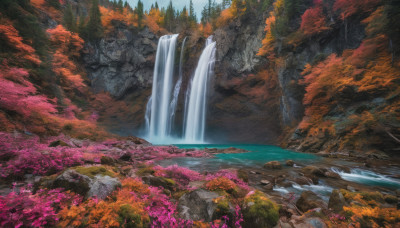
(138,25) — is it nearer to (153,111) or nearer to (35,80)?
(153,111)

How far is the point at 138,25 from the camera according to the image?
41.0 m

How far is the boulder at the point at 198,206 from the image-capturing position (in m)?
3.37

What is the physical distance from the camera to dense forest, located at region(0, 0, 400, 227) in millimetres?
3428

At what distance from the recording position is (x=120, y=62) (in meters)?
37.8

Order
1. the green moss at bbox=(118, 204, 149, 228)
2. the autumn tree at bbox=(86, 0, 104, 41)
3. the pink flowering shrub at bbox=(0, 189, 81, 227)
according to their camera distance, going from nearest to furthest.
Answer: the pink flowering shrub at bbox=(0, 189, 81, 227)
the green moss at bbox=(118, 204, 149, 228)
the autumn tree at bbox=(86, 0, 104, 41)

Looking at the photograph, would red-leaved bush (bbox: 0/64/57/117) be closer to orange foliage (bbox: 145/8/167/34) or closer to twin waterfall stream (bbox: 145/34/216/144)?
twin waterfall stream (bbox: 145/34/216/144)

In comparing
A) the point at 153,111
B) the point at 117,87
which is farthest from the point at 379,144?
the point at 117,87

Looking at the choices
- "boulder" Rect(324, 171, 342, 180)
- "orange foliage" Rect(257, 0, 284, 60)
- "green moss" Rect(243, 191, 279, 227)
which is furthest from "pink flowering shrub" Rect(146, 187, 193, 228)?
"orange foliage" Rect(257, 0, 284, 60)

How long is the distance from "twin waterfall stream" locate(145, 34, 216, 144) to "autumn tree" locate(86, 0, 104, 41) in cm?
1283

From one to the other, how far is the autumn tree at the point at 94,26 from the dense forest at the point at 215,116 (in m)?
0.38

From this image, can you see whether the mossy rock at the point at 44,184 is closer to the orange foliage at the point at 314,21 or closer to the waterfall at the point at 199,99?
the orange foliage at the point at 314,21

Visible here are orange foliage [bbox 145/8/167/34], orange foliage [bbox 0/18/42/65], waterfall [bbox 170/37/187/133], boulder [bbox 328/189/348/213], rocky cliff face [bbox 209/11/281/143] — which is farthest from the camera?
orange foliage [bbox 145/8/167/34]

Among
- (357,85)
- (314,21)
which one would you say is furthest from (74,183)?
(314,21)

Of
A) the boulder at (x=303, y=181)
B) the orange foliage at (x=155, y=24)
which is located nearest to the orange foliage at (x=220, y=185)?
the boulder at (x=303, y=181)
